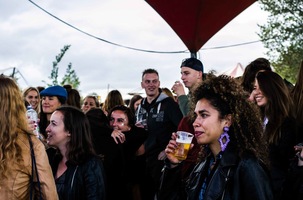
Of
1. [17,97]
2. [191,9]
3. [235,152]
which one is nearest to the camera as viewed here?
[235,152]

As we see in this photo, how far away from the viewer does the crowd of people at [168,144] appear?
3256mm

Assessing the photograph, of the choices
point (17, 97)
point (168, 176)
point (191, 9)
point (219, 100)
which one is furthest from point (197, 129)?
point (191, 9)

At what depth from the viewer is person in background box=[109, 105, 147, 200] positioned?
5801 mm

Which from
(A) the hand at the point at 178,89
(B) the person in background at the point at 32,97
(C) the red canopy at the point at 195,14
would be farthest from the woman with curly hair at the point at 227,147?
(C) the red canopy at the point at 195,14

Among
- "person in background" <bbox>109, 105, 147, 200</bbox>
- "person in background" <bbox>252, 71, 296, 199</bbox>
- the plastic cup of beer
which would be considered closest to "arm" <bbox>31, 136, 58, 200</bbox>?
the plastic cup of beer

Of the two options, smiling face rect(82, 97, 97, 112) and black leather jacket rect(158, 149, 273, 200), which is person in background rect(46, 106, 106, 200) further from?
smiling face rect(82, 97, 97, 112)

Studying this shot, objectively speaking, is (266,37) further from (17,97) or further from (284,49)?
(17,97)

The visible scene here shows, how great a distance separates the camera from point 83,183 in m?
4.33

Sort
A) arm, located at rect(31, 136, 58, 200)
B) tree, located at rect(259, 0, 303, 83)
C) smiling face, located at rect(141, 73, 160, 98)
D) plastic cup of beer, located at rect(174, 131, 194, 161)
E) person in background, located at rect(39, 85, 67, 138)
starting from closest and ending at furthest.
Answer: arm, located at rect(31, 136, 58, 200)
plastic cup of beer, located at rect(174, 131, 194, 161)
person in background, located at rect(39, 85, 67, 138)
smiling face, located at rect(141, 73, 160, 98)
tree, located at rect(259, 0, 303, 83)

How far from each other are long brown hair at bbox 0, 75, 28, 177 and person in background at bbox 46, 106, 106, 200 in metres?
1.06

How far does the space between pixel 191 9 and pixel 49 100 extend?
6.04m

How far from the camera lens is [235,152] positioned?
3.20 metres

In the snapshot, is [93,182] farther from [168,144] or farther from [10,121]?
[10,121]

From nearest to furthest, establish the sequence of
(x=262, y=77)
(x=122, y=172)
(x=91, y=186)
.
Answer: (x=91, y=186)
(x=262, y=77)
(x=122, y=172)
